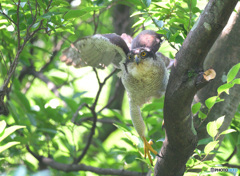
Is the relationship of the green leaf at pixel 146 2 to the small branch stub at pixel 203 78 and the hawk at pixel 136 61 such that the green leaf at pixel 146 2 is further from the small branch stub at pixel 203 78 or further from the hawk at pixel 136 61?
the small branch stub at pixel 203 78

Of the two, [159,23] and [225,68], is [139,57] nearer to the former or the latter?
[159,23]

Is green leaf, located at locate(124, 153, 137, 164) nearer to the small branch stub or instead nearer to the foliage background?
the foliage background

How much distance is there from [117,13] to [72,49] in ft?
10.1

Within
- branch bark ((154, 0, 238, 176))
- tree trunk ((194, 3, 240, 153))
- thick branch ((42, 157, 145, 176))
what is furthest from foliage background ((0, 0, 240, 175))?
tree trunk ((194, 3, 240, 153))

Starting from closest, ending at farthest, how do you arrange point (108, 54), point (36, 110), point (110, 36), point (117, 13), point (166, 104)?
point (166, 104)
point (110, 36)
point (108, 54)
point (36, 110)
point (117, 13)

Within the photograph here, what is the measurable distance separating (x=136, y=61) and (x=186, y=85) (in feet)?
3.76

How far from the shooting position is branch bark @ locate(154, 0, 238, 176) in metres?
2.11

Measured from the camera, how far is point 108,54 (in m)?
3.77

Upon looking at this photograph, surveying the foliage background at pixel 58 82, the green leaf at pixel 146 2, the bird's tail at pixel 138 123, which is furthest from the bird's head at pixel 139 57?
the green leaf at pixel 146 2

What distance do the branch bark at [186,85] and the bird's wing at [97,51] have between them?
3.80 ft

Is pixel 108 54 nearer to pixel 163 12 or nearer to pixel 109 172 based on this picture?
pixel 163 12

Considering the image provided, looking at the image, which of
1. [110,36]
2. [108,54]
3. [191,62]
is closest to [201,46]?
[191,62]

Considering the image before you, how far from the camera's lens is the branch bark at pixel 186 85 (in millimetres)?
2111

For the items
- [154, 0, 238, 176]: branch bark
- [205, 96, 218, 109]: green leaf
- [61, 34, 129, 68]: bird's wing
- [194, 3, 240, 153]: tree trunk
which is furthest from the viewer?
[61, 34, 129, 68]: bird's wing
